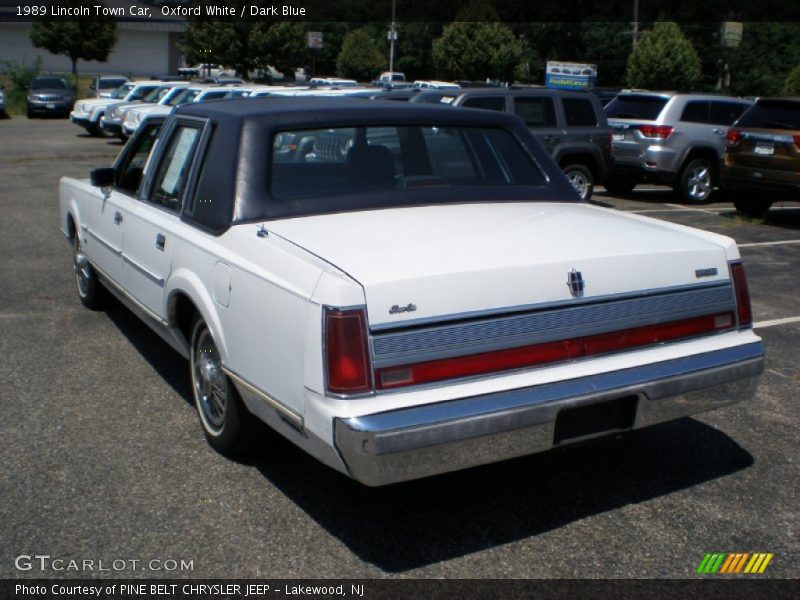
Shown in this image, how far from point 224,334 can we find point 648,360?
5.88 ft

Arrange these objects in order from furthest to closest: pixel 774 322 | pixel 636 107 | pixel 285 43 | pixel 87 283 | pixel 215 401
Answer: pixel 285 43 → pixel 636 107 → pixel 774 322 → pixel 87 283 → pixel 215 401

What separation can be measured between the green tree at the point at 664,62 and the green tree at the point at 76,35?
26.9 meters

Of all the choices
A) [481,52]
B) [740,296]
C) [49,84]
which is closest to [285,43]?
[49,84]

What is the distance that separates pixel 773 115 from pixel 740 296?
9.45m

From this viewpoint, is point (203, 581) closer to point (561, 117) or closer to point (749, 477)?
point (749, 477)

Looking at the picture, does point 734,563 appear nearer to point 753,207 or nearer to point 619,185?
point 753,207

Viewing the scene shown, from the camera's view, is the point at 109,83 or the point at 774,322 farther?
the point at 109,83

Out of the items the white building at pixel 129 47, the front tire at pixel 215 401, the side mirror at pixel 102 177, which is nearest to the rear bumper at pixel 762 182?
the side mirror at pixel 102 177

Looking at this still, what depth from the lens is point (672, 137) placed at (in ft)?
48.1

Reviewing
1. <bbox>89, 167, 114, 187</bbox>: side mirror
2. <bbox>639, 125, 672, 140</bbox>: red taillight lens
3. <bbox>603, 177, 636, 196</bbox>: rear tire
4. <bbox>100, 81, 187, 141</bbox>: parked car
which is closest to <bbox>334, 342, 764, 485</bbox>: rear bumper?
<bbox>89, 167, 114, 187</bbox>: side mirror

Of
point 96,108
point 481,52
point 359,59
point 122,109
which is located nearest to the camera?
point 122,109

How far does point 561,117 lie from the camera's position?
45.3 feet

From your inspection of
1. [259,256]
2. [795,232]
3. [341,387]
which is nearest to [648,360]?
[341,387]

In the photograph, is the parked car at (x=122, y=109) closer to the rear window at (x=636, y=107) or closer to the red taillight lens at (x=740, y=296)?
the rear window at (x=636, y=107)
